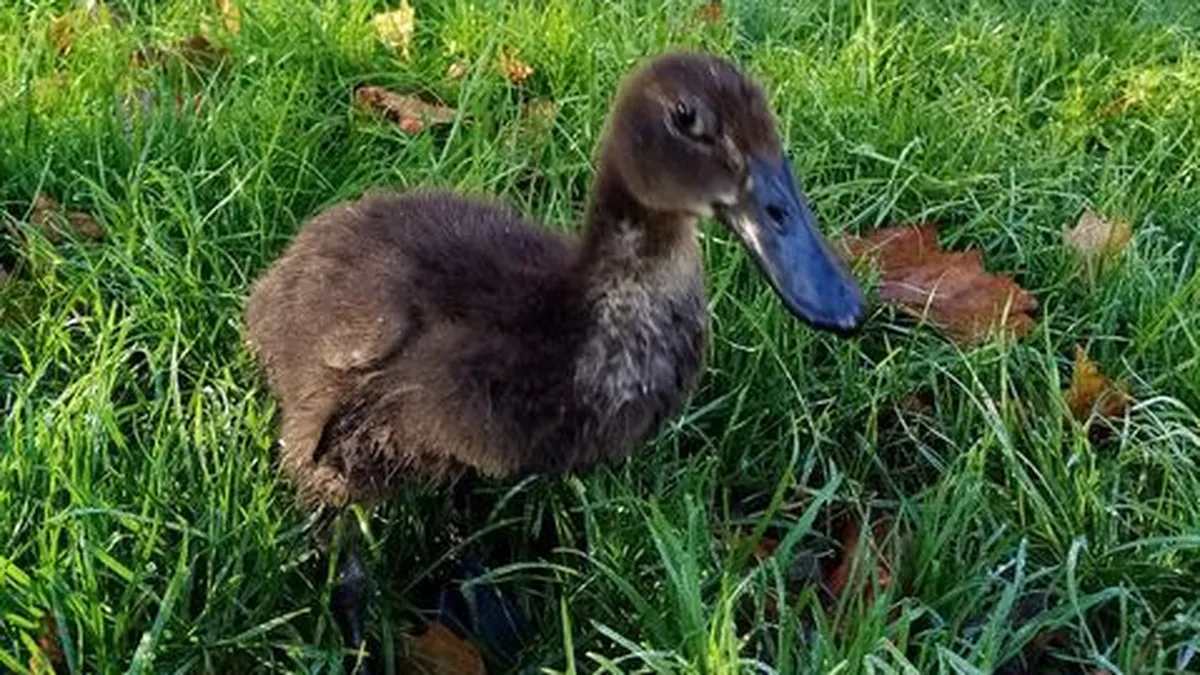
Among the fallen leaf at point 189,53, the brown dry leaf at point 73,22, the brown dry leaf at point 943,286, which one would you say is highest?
the brown dry leaf at point 73,22

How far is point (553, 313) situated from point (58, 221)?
1.12 m

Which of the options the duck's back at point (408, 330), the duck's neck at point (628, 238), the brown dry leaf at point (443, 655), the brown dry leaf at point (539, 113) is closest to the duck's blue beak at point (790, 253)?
the duck's neck at point (628, 238)

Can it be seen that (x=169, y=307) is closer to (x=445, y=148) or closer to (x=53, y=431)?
(x=53, y=431)

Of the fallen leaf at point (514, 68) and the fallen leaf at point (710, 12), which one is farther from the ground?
the fallen leaf at point (514, 68)

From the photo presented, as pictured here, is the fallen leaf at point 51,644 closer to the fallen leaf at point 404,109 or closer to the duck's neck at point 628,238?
the duck's neck at point 628,238

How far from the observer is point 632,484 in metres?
2.49

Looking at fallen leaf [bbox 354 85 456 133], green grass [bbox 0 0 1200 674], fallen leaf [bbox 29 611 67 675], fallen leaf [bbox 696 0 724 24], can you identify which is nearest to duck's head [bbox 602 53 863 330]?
green grass [bbox 0 0 1200 674]

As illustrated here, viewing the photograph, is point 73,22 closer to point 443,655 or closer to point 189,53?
point 189,53

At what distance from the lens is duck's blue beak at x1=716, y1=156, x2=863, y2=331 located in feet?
6.92

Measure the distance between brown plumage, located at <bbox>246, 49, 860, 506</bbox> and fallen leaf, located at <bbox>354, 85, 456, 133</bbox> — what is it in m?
0.92

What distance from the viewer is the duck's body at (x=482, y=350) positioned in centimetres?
220

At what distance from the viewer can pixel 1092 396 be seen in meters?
2.67

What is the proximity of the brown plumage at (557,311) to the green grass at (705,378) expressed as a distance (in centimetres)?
15

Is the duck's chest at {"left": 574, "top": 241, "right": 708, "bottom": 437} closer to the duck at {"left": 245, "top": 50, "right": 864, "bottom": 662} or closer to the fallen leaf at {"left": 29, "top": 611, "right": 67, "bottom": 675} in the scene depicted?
the duck at {"left": 245, "top": 50, "right": 864, "bottom": 662}
